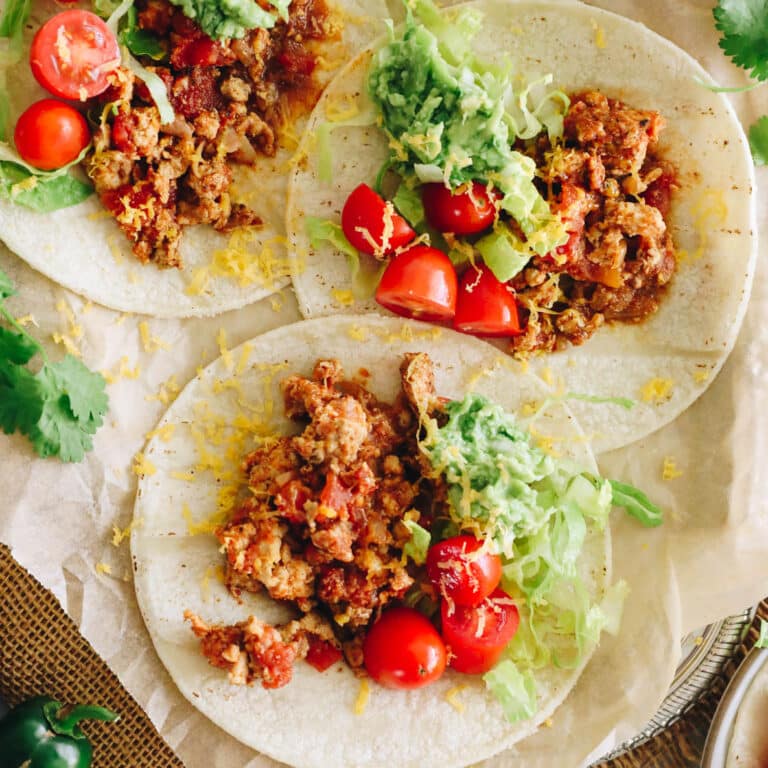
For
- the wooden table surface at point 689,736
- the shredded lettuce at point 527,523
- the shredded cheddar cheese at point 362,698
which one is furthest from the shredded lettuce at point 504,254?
the wooden table surface at point 689,736

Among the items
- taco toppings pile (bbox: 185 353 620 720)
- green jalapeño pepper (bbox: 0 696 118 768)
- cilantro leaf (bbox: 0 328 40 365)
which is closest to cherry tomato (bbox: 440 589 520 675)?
taco toppings pile (bbox: 185 353 620 720)

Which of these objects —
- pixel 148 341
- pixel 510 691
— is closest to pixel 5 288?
pixel 148 341

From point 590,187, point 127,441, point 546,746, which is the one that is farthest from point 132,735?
point 590,187

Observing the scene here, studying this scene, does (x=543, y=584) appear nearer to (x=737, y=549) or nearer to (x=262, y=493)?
(x=737, y=549)

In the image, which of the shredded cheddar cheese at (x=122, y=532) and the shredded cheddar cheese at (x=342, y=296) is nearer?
the shredded cheddar cheese at (x=122, y=532)

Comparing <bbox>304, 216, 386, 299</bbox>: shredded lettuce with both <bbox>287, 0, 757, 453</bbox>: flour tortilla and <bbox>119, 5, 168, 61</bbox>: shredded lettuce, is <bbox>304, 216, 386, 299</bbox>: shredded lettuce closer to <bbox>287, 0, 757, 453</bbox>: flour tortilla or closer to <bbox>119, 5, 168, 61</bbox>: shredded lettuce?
<bbox>287, 0, 757, 453</bbox>: flour tortilla

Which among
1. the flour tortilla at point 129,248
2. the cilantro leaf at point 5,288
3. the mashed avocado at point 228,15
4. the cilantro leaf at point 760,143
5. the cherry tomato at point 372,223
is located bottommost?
the cilantro leaf at point 5,288

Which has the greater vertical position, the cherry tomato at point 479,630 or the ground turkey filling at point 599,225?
the ground turkey filling at point 599,225

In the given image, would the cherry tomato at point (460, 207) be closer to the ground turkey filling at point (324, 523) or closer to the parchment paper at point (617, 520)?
the ground turkey filling at point (324, 523)
